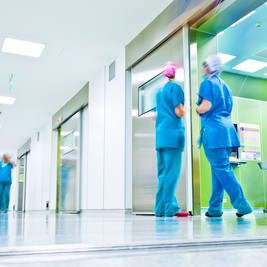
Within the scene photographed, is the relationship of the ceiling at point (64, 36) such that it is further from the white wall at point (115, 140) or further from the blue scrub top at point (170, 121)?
the blue scrub top at point (170, 121)

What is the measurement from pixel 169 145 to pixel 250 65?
142 inches

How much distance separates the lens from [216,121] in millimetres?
3439

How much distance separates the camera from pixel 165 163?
12.4 ft

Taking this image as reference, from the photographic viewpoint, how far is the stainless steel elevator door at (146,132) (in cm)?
505

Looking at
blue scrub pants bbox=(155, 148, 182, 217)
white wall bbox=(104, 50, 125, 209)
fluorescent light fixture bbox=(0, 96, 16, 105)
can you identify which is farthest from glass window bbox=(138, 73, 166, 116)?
fluorescent light fixture bbox=(0, 96, 16, 105)

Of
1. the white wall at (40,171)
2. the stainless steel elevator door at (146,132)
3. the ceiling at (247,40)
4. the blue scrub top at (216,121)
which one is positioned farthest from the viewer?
the white wall at (40,171)

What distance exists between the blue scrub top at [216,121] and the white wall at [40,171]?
857cm

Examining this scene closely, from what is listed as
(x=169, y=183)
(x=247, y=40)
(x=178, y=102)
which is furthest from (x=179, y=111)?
(x=247, y=40)

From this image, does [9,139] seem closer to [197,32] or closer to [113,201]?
[113,201]

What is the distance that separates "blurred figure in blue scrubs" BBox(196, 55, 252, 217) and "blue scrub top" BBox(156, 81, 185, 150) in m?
Result: 0.25

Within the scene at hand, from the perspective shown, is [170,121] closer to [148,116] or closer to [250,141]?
[148,116]

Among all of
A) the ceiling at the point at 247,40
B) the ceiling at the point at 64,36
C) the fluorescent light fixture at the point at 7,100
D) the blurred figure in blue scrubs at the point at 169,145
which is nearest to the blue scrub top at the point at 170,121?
the blurred figure in blue scrubs at the point at 169,145

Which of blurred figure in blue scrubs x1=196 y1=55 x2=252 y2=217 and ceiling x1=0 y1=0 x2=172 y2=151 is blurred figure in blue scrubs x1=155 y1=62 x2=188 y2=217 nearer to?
blurred figure in blue scrubs x1=196 y1=55 x2=252 y2=217

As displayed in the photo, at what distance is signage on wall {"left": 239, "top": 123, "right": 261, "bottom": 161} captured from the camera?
6535 mm
